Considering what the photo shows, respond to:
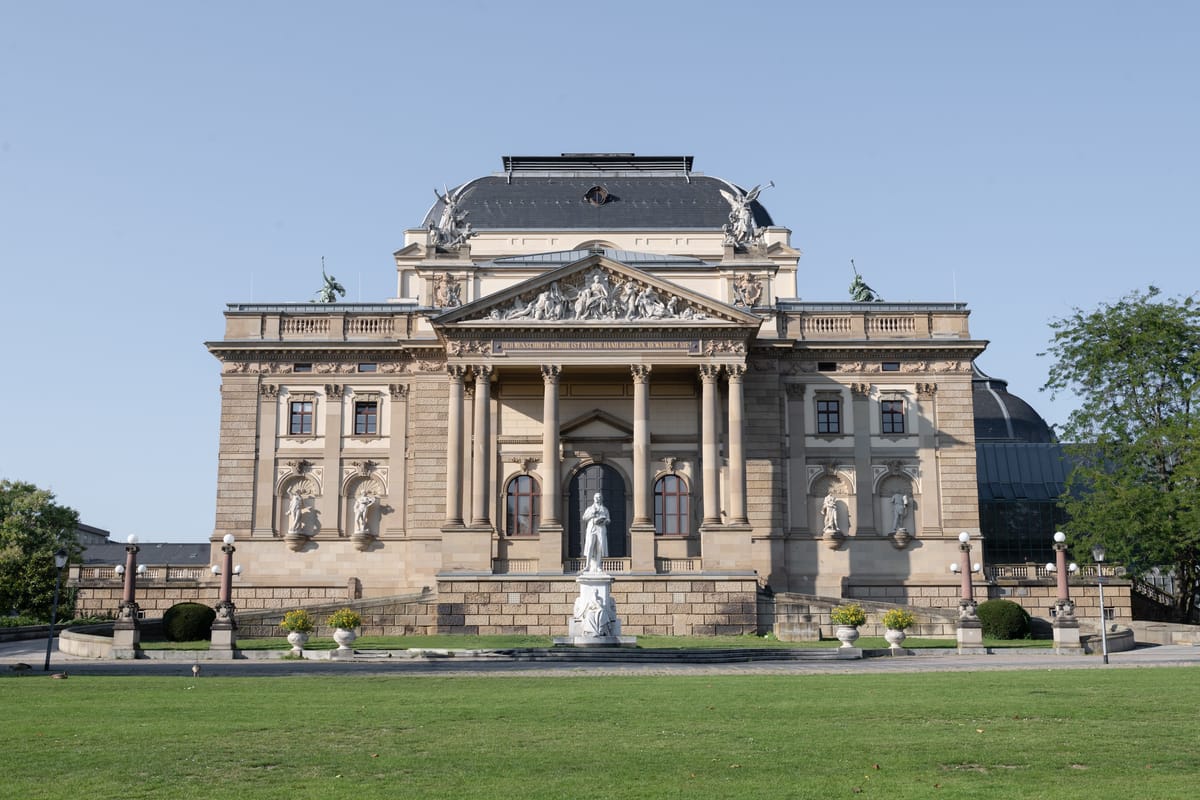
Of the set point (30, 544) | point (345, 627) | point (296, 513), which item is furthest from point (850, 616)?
point (30, 544)

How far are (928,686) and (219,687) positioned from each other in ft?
Answer: 46.5

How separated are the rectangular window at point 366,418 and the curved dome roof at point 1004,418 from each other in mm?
36273

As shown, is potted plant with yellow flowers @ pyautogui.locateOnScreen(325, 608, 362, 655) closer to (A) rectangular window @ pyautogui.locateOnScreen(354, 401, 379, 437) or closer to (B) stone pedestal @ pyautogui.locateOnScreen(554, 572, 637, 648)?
(B) stone pedestal @ pyautogui.locateOnScreen(554, 572, 637, 648)

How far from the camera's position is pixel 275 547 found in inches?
2303

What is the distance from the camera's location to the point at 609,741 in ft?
55.4

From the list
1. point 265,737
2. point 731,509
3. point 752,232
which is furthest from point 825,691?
point 752,232

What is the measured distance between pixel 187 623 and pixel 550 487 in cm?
1557

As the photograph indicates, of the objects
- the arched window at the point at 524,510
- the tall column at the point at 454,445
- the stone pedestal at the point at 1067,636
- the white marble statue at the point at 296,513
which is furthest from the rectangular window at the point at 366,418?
the stone pedestal at the point at 1067,636

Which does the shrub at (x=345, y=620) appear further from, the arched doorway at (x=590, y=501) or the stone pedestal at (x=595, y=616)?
the arched doorway at (x=590, y=501)

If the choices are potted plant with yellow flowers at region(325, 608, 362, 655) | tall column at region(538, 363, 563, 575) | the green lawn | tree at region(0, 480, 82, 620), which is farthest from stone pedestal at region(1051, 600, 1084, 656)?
tree at region(0, 480, 82, 620)

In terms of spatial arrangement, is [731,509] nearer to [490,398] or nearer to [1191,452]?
[490,398]

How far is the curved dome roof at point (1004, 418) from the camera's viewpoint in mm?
76875

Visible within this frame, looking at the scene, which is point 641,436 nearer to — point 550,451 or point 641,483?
point 641,483

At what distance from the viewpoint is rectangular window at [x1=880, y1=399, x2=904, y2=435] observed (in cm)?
6025
